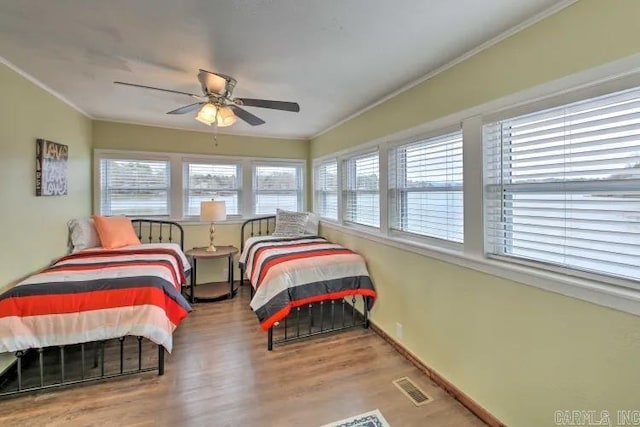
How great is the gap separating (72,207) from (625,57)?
4.83m

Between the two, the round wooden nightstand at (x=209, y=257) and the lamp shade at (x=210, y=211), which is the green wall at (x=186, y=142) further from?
the round wooden nightstand at (x=209, y=257)

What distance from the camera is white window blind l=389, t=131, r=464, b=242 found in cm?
237

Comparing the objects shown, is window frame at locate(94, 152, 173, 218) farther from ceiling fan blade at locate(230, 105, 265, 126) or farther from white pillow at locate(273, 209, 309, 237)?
ceiling fan blade at locate(230, 105, 265, 126)

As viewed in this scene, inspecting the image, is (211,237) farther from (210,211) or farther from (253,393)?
(253,393)

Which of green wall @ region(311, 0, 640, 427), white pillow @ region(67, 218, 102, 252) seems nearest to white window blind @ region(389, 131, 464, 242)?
green wall @ region(311, 0, 640, 427)

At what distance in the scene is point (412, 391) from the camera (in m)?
2.28

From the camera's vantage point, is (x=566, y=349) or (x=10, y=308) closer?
(x=566, y=349)

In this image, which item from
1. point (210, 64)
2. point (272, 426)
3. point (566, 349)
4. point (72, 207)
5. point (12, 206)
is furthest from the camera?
point (72, 207)

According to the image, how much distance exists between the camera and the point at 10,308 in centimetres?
208

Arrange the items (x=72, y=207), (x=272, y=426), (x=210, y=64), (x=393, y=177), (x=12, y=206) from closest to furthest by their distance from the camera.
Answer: (x=272, y=426)
(x=210, y=64)
(x=12, y=206)
(x=393, y=177)
(x=72, y=207)

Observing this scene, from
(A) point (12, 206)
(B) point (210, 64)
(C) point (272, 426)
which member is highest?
(B) point (210, 64)

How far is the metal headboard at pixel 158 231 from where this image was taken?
436cm

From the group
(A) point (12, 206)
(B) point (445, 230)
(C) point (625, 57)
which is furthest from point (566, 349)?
(A) point (12, 206)

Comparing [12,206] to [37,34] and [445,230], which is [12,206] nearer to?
[37,34]
